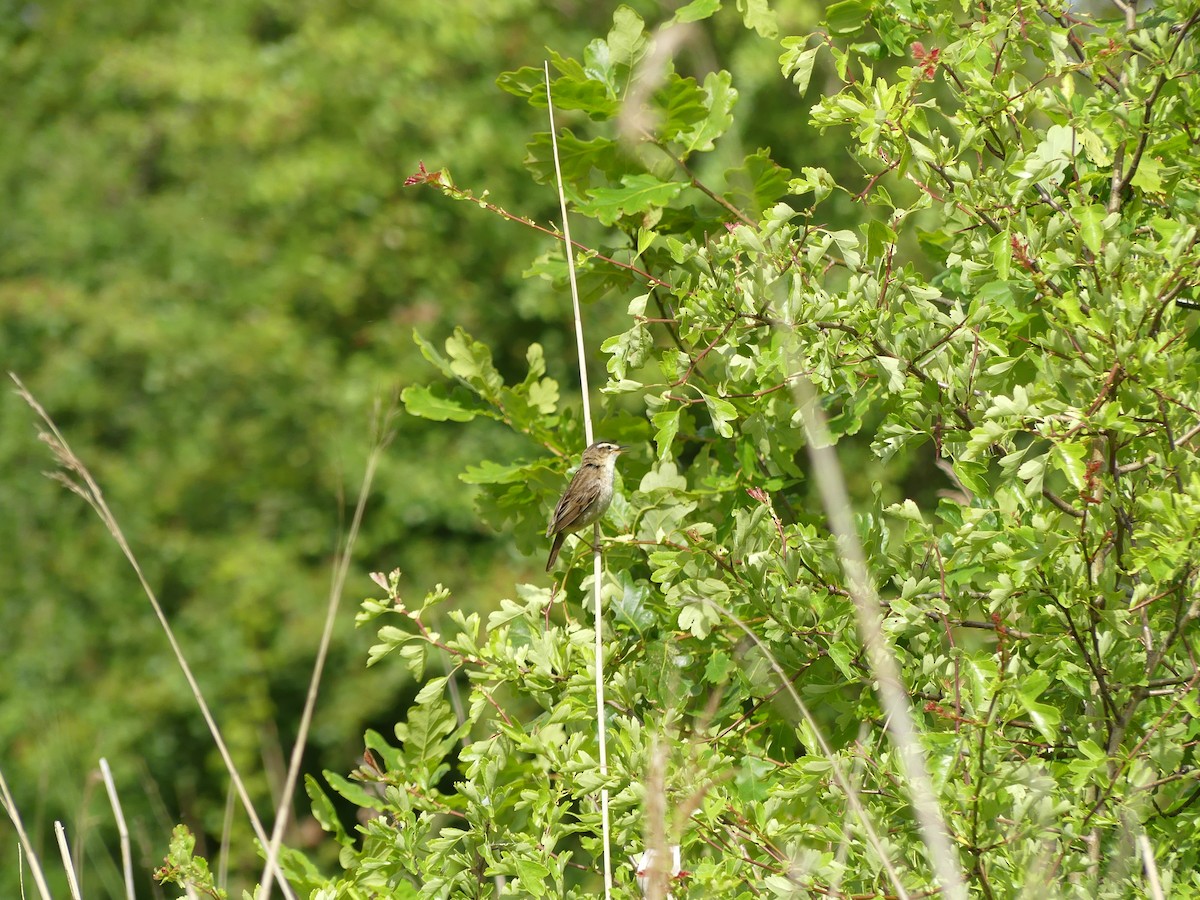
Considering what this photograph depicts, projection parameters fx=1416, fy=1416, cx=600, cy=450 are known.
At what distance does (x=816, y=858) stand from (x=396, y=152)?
1005cm

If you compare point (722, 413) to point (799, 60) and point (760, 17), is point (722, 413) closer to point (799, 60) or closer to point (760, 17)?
point (799, 60)

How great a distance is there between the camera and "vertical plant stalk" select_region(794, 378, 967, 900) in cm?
181

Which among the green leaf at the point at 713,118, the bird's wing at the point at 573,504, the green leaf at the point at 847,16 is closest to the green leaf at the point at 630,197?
the green leaf at the point at 713,118

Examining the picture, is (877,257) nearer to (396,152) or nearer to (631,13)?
(631,13)

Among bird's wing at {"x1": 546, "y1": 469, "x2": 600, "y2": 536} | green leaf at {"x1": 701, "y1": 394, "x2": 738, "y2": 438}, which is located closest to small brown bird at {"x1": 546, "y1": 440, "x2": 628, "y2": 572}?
bird's wing at {"x1": 546, "y1": 469, "x2": 600, "y2": 536}

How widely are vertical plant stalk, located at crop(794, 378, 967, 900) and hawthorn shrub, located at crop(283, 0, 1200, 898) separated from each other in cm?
4

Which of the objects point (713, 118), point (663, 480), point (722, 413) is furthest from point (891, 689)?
point (713, 118)

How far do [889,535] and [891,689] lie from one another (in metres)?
0.50

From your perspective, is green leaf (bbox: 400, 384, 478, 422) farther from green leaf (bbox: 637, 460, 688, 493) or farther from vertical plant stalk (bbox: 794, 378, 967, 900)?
vertical plant stalk (bbox: 794, 378, 967, 900)

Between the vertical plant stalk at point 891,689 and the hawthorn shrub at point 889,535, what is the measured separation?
0.13ft

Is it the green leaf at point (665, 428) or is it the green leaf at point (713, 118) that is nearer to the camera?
the green leaf at point (665, 428)

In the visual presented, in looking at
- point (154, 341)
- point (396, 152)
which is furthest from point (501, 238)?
point (154, 341)

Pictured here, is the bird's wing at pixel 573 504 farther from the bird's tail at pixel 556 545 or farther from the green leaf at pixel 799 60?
the green leaf at pixel 799 60

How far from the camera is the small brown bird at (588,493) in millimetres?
2941
